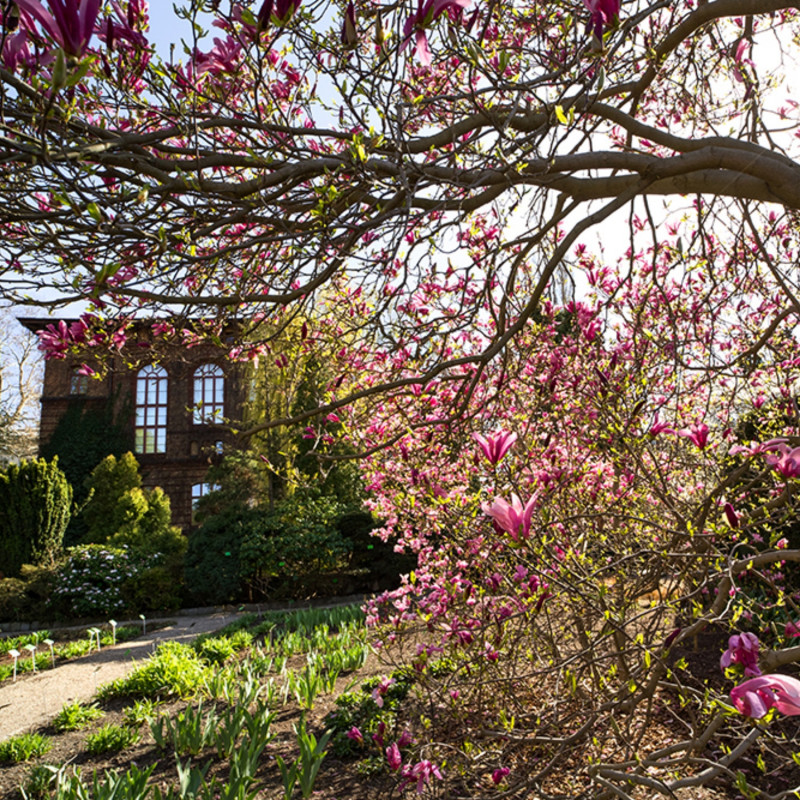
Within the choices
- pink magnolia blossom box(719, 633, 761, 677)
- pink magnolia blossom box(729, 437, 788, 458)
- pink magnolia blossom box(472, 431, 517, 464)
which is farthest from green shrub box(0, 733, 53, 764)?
pink magnolia blossom box(729, 437, 788, 458)

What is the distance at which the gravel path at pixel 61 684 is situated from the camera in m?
4.78

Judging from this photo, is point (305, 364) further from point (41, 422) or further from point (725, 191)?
point (41, 422)

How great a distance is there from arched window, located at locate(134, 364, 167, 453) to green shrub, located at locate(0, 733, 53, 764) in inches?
701

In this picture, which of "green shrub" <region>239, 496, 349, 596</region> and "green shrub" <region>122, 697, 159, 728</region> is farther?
"green shrub" <region>239, 496, 349, 596</region>

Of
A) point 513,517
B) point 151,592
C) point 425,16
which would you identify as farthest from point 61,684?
point 425,16

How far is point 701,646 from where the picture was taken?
5.16 m

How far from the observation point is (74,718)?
14.2 feet

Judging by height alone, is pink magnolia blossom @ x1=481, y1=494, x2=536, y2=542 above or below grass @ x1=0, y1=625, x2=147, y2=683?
above

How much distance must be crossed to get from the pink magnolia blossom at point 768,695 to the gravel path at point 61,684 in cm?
477

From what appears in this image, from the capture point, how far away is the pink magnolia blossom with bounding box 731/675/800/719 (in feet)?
4.00

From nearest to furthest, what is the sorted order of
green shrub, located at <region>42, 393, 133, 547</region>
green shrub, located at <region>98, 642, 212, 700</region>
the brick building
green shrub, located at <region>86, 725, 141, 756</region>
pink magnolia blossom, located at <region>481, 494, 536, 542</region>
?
1. pink magnolia blossom, located at <region>481, 494, 536, 542</region>
2. green shrub, located at <region>86, 725, 141, 756</region>
3. green shrub, located at <region>98, 642, 212, 700</region>
4. green shrub, located at <region>42, 393, 133, 547</region>
5. the brick building

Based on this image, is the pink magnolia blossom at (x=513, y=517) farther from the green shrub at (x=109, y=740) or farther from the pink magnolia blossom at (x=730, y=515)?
the green shrub at (x=109, y=740)

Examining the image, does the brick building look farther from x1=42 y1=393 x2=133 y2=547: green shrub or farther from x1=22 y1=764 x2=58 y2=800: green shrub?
x1=22 y1=764 x2=58 y2=800: green shrub

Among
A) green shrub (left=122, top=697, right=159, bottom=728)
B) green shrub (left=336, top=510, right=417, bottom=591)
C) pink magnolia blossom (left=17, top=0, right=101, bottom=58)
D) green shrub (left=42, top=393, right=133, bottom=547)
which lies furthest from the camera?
green shrub (left=42, top=393, right=133, bottom=547)
